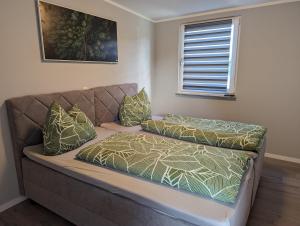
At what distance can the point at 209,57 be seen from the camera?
327 centimetres

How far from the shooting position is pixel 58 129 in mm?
1781

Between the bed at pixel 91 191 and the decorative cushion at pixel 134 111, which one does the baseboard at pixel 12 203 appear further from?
the decorative cushion at pixel 134 111

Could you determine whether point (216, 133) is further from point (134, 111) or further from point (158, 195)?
point (134, 111)

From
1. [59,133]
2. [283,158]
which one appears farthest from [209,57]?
[59,133]

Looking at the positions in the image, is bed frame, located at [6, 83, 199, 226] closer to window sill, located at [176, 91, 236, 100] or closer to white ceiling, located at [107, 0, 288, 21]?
white ceiling, located at [107, 0, 288, 21]

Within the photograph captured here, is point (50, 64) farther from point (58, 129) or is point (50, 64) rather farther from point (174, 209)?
point (174, 209)

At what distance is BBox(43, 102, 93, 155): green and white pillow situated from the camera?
5.77 feet

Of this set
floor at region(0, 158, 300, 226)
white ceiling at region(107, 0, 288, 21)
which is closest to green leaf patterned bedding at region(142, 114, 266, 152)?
floor at region(0, 158, 300, 226)

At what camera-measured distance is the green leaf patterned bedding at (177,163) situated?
122cm

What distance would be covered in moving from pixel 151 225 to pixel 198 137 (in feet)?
3.35

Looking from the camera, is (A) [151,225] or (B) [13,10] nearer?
(A) [151,225]

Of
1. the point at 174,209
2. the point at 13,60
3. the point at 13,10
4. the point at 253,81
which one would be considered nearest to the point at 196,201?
the point at 174,209

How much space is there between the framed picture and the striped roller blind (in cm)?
132

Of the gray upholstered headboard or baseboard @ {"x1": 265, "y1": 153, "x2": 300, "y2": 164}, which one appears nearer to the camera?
the gray upholstered headboard
